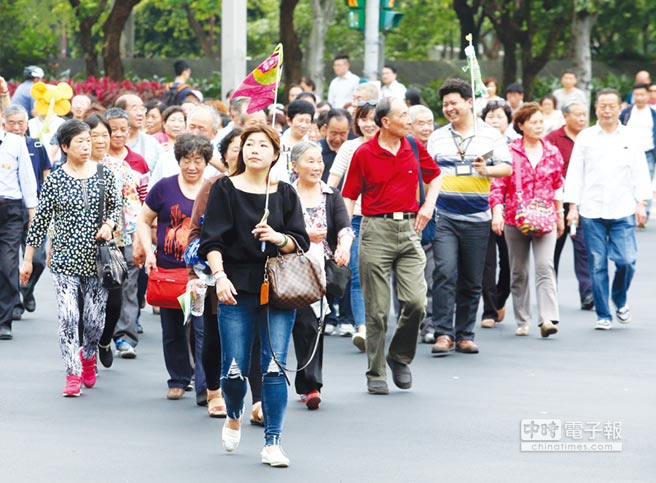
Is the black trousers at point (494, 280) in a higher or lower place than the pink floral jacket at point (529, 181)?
lower

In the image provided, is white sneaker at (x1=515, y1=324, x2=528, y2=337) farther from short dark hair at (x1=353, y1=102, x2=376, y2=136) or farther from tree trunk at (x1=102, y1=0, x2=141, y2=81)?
tree trunk at (x1=102, y1=0, x2=141, y2=81)

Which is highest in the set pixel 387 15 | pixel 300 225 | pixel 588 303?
pixel 387 15

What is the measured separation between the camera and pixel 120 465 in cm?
710

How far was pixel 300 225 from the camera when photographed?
23.4ft

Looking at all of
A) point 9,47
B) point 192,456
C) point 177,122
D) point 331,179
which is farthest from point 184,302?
point 9,47

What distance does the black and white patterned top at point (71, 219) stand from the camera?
29.6 feet

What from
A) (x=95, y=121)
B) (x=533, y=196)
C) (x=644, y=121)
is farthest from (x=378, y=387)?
(x=644, y=121)

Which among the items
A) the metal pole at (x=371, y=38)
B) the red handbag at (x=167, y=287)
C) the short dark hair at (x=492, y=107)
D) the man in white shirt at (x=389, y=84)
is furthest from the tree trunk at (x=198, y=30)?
the red handbag at (x=167, y=287)

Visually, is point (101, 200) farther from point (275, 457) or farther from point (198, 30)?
point (198, 30)

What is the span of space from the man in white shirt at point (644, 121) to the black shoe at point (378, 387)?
12138mm

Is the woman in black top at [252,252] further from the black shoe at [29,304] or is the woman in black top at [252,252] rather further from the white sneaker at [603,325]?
the black shoe at [29,304]

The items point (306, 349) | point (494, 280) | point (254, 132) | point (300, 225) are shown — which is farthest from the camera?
point (494, 280)

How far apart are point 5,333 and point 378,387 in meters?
3.74

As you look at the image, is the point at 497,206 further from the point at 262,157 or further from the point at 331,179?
the point at 262,157
